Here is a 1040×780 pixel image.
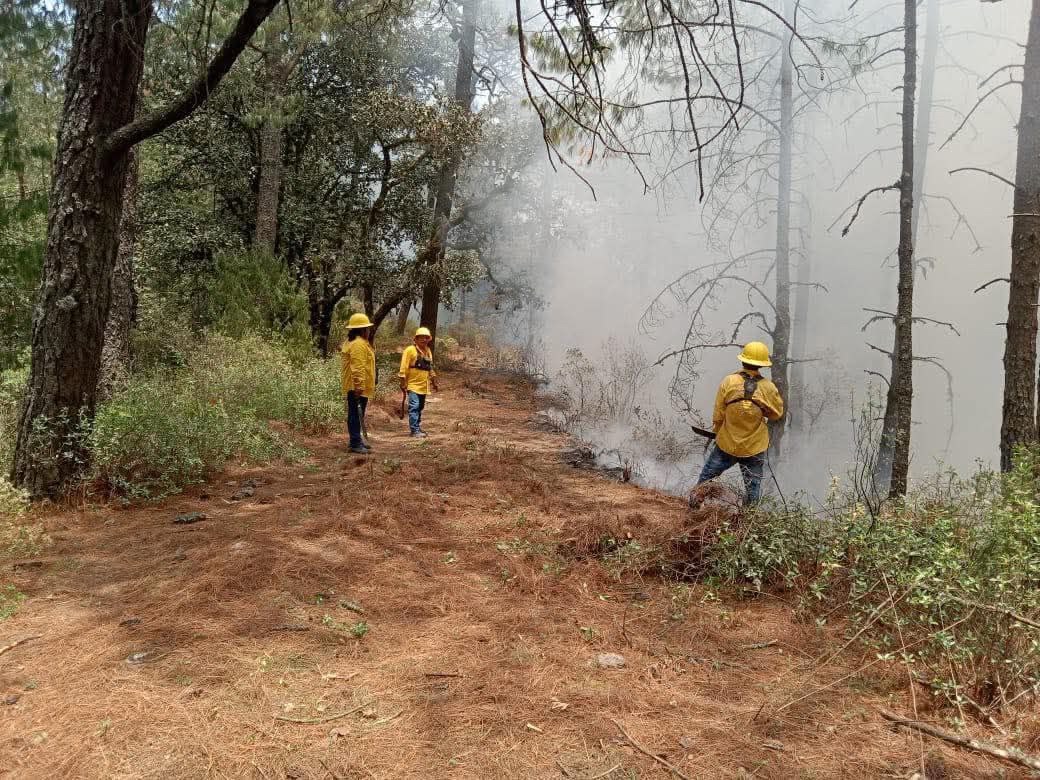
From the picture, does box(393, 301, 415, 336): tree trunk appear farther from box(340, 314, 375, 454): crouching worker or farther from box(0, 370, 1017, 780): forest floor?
box(0, 370, 1017, 780): forest floor

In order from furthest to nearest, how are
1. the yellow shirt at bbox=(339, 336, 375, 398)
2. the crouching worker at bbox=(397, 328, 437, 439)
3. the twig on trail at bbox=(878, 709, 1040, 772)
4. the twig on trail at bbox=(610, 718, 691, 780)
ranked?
the crouching worker at bbox=(397, 328, 437, 439), the yellow shirt at bbox=(339, 336, 375, 398), the twig on trail at bbox=(610, 718, 691, 780), the twig on trail at bbox=(878, 709, 1040, 772)

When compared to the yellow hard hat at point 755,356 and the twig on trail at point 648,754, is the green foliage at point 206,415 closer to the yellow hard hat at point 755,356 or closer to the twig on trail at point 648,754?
the twig on trail at point 648,754

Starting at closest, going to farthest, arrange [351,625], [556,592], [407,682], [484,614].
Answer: [407,682] < [351,625] < [484,614] < [556,592]

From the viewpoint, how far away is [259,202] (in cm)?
1188

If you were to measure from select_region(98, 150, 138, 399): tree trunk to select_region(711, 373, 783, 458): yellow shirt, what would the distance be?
6242mm

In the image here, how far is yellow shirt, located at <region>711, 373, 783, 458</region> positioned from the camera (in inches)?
218

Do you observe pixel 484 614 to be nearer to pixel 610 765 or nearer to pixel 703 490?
pixel 610 765

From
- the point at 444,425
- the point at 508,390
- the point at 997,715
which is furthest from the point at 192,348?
the point at 997,715

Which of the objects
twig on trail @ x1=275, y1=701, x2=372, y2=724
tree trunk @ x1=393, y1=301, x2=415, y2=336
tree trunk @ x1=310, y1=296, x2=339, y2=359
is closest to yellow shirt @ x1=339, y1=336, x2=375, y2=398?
twig on trail @ x1=275, y1=701, x2=372, y2=724

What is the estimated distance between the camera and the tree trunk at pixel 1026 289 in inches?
218

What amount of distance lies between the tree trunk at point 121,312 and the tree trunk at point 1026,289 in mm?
8646

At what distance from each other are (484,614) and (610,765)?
1300 millimetres

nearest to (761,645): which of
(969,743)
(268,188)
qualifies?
(969,743)

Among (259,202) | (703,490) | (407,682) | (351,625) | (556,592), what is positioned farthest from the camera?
(259,202)
